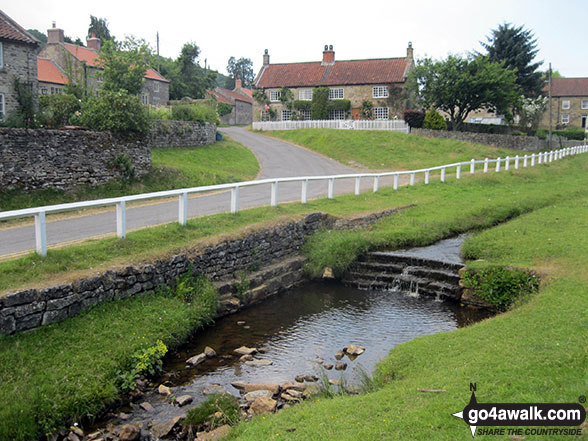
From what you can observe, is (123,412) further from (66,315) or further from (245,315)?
(245,315)

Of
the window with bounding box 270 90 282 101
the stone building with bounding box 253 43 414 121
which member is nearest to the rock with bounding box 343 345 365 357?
the stone building with bounding box 253 43 414 121

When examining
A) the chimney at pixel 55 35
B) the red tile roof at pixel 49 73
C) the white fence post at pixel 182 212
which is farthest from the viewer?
the chimney at pixel 55 35

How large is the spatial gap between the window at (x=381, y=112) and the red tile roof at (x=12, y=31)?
3485 centimetres

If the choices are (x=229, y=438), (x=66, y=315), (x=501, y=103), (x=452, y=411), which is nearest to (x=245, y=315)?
(x=66, y=315)

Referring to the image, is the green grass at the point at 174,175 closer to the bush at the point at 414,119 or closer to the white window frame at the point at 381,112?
the bush at the point at 414,119

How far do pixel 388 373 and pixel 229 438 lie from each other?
2.69 metres

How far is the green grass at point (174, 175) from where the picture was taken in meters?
16.6

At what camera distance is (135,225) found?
11.9 meters

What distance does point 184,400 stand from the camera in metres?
7.80

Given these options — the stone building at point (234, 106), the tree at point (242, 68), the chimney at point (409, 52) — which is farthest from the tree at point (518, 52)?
the tree at point (242, 68)

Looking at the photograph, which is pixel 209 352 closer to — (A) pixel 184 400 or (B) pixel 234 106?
(A) pixel 184 400

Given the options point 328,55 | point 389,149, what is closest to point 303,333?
point 389,149

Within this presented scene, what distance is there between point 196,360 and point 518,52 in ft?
189

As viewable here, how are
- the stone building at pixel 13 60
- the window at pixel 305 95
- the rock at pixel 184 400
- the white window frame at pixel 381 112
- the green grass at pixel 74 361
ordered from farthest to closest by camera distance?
1. the window at pixel 305 95
2. the white window frame at pixel 381 112
3. the stone building at pixel 13 60
4. the rock at pixel 184 400
5. the green grass at pixel 74 361
